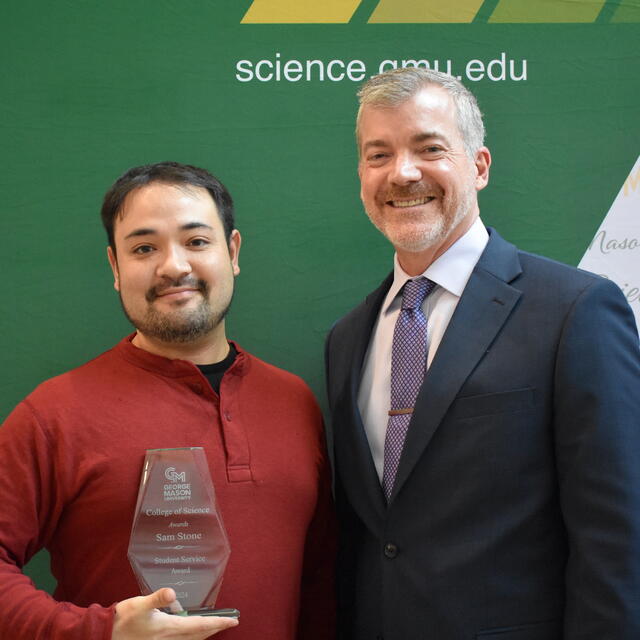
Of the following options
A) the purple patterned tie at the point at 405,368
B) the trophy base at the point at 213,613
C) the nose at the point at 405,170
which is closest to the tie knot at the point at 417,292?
the purple patterned tie at the point at 405,368

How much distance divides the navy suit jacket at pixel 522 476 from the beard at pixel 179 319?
0.52m

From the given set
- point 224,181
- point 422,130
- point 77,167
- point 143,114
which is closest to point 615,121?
point 422,130

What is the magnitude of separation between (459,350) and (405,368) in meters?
0.16

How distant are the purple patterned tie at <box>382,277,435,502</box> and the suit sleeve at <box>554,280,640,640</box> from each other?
319 mm

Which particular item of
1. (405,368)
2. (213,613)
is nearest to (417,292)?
(405,368)

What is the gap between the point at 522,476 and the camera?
1639 mm

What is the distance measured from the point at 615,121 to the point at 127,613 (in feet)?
5.98

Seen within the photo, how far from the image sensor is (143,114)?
88.3 inches

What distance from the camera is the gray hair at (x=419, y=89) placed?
1844 millimetres

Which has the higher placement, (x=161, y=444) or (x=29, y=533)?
(x=161, y=444)

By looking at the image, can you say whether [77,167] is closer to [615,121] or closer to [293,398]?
[293,398]

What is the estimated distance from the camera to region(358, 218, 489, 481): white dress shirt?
72.2 inches

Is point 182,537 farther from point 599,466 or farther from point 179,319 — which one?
point 599,466

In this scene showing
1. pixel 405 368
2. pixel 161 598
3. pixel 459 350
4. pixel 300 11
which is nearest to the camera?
pixel 161 598
